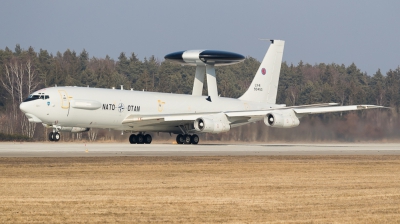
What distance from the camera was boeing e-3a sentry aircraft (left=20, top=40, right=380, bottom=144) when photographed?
43.4 meters

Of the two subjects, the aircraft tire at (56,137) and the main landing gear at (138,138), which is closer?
the aircraft tire at (56,137)

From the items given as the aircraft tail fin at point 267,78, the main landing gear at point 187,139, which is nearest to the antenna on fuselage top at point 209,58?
the aircraft tail fin at point 267,78

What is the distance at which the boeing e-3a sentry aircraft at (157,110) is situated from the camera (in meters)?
43.4

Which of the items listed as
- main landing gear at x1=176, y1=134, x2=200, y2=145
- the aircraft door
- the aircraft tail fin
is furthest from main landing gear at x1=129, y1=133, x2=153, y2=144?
the aircraft tail fin

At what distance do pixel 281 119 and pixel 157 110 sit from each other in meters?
8.59

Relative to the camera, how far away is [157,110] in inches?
1901

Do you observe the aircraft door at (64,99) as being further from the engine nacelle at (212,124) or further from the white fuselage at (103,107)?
the engine nacelle at (212,124)

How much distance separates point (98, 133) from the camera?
2318 inches

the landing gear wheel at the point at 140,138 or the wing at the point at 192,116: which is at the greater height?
the wing at the point at 192,116

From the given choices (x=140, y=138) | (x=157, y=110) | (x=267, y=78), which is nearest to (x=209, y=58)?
(x=157, y=110)

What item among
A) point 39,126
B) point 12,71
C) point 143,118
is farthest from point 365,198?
point 12,71

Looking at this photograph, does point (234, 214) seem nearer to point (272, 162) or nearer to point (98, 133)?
point (272, 162)

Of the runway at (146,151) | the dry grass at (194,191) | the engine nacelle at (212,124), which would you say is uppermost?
the engine nacelle at (212,124)

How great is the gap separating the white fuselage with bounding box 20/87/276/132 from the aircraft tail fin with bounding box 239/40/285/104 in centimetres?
502
